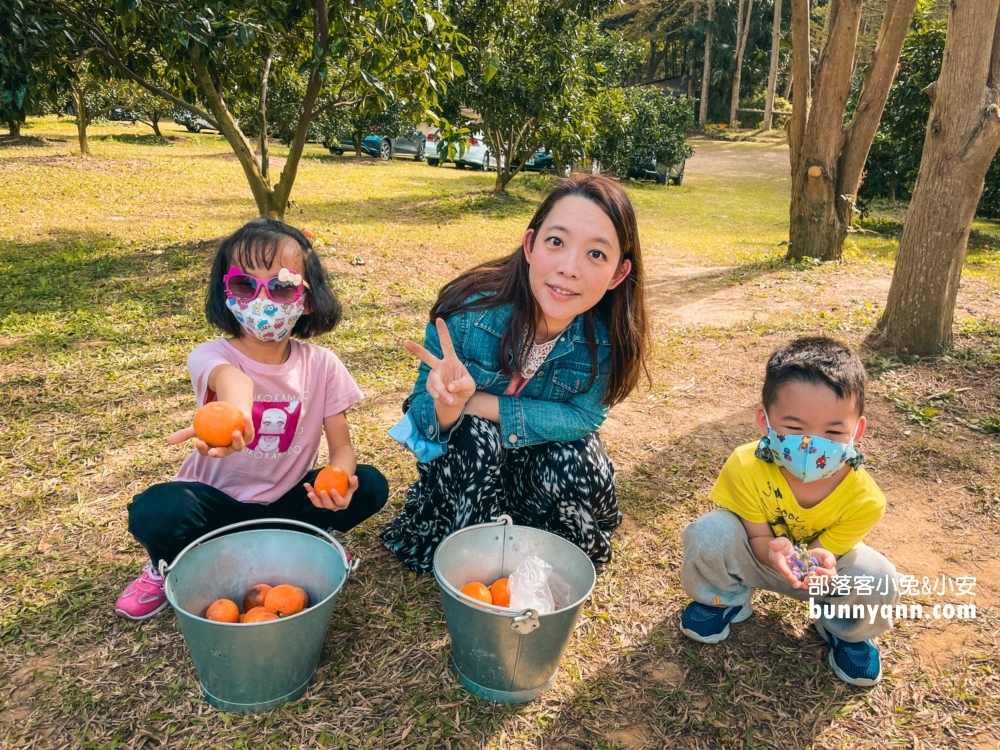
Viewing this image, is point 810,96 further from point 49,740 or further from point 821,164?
point 49,740

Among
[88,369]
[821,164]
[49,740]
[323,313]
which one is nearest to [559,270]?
[323,313]

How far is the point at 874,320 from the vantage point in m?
5.74

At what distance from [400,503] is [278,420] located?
0.86 metres

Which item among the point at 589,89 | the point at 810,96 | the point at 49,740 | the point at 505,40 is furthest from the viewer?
the point at 589,89

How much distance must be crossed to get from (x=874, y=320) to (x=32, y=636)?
5.80 meters

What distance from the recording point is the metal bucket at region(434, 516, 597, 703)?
1865 millimetres

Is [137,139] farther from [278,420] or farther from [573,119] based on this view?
[278,420]

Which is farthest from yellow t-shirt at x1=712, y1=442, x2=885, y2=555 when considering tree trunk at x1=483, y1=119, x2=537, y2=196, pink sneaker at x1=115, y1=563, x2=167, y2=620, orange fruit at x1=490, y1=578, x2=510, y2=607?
tree trunk at x1=483, y1=119, x2=537, y2=196

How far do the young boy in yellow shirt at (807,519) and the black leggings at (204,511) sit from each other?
1118 mm

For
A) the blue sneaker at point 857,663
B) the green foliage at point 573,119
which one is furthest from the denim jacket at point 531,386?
the green foliage at point 573,119

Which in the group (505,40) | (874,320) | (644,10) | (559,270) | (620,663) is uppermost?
(644,10)

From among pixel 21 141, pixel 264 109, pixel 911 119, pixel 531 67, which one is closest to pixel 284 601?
pixel 264 109

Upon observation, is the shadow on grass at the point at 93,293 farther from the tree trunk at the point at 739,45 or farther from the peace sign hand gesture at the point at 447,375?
the tree trunk at the point at 739,45

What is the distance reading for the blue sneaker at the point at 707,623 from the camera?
234 centimetres
